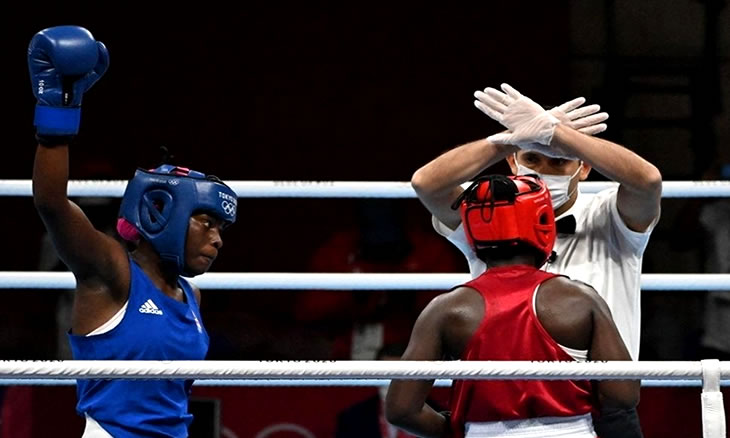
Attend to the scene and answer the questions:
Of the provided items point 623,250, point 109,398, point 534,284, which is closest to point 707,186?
point 623,250

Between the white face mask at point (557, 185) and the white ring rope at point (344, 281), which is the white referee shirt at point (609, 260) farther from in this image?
the white ring rope at point (344, 281)

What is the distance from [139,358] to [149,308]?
10cm

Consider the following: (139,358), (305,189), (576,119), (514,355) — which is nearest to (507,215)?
(514,355)

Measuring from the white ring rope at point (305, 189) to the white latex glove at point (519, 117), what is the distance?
0.60 metres

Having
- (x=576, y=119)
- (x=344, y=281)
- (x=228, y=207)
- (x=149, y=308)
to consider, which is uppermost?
(x=576, y=119)

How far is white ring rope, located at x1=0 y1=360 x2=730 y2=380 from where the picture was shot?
2018 millimetres

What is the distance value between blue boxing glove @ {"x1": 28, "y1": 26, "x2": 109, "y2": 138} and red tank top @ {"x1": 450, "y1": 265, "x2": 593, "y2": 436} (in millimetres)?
803

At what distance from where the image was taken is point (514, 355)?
2.21 m

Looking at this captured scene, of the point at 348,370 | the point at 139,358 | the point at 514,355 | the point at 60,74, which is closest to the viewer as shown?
the point at 348,370

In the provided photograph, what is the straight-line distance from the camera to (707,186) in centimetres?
322

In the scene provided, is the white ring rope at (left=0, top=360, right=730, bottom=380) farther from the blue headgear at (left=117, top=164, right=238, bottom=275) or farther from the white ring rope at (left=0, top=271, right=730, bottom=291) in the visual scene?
the white ring rope at (left=0, top=271, right=730, bottom=291)

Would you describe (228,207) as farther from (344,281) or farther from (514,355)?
(514,355)

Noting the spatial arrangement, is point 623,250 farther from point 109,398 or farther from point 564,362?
point 109,398

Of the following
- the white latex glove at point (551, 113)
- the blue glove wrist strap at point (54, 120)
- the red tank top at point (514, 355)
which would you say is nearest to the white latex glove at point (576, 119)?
the white latex glove at point (551, 113)
